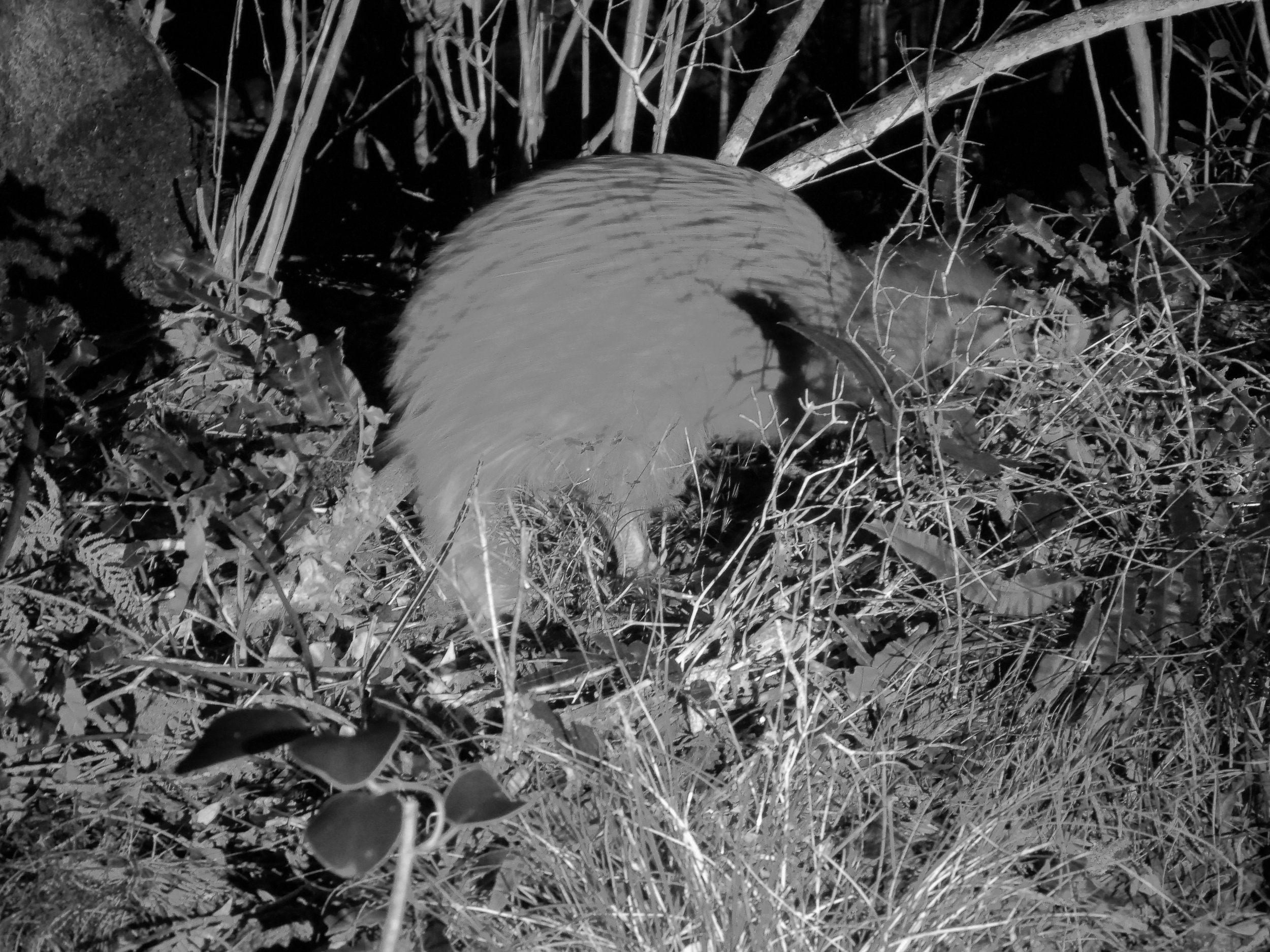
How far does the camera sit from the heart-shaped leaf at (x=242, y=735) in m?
1.19

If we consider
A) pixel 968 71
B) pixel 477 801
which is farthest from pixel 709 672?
pixel 968 71

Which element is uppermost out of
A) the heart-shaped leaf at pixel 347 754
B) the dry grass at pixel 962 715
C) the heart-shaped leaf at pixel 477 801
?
the heart-shaped leaf at pixel 347 754

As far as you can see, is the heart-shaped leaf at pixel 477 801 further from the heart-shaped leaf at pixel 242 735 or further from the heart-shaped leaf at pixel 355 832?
the heart-shaped leaf at pixel 242 735

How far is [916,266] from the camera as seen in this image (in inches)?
78.9

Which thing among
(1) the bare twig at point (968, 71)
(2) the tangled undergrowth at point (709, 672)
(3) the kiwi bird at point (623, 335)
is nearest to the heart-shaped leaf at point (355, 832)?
(2) the tangled undergrowth at point (709, 672)

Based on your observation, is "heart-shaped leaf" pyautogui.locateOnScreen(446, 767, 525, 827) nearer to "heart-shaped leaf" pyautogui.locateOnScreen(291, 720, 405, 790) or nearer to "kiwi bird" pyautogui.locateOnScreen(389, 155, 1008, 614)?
"heart-shaped leaf" pyautogui.locateOnScreen(291, 720, 405, 790)

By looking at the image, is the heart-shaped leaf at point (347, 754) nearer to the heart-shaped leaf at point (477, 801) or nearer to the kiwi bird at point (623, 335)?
the heart-shaped leaf at point (477, 801)

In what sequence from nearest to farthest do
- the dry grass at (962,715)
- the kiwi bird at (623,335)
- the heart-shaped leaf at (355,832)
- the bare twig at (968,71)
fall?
the heart-shaped leaf at (355,832) < the dry grass at (962,715) < the kiwi bird at (623,335) < the bare twig at (968,71)

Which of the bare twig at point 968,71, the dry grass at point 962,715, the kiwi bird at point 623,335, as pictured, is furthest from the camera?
the bare twig at point 968,71

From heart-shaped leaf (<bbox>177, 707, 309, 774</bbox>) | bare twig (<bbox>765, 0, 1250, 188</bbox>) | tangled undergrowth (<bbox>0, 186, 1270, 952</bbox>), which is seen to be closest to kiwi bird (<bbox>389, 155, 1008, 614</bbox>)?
tangled undergrowth (<bbox>0, 186, 1270, 952</bbox>)

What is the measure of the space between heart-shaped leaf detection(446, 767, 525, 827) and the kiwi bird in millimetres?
545

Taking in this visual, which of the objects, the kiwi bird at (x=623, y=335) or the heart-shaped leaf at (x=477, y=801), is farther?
the kiwi bird at (x=623, y=335)

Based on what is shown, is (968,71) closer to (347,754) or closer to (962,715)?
Answer: (962,715)

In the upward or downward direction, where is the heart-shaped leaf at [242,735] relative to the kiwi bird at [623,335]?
downward
